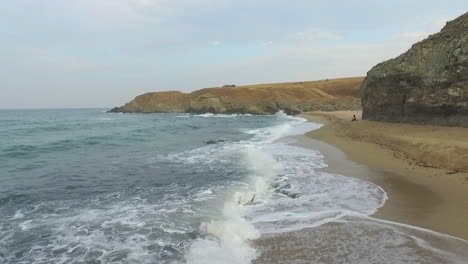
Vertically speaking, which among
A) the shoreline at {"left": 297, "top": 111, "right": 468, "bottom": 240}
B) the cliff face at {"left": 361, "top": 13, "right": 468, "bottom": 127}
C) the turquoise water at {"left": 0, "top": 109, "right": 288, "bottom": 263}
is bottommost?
the shoreline at {"left": 297, "top": 111, "right": 468, "bottom": 240}

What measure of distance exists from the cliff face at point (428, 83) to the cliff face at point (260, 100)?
3887 centimetres

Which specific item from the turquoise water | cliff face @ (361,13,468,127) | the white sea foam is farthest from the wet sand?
cliff face @ (361,13,468,127)

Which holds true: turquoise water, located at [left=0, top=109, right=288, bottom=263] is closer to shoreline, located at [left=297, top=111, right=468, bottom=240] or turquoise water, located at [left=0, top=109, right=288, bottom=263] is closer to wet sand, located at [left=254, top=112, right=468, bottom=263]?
wet sand, located at [left=254, top=112, right=468, bottom=263]

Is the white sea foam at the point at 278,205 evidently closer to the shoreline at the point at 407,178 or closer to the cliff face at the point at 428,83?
the shoreline at the point at 407,178

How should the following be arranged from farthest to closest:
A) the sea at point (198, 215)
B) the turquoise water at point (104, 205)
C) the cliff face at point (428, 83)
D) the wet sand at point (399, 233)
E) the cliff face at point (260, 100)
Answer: the cliff face at point (260, 100) → the cliff face at point (428, 83) → the turquoise water at point (104, 205) → the sea at point (198, 215) → the wet sand at point (399, 233)

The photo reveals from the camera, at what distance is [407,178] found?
39.0 ft

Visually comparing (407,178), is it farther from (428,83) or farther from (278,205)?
(428,83)

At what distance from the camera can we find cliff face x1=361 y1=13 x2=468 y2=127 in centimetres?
1844

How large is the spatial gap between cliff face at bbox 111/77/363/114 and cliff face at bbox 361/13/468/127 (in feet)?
128

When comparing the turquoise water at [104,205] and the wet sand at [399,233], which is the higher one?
the turquoise water at [104,205]

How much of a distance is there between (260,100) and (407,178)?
201 feet

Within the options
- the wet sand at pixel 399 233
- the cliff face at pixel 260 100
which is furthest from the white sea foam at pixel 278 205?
the cliff face at pixel 260 100

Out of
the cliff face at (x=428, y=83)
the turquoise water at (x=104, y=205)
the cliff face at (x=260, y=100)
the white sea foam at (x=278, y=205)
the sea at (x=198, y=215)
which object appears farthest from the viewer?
the cliff face at (x=260, y=100)

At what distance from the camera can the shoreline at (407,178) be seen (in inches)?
321
